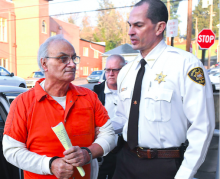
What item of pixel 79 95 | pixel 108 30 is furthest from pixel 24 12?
pixel 79 95

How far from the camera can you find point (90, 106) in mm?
2160

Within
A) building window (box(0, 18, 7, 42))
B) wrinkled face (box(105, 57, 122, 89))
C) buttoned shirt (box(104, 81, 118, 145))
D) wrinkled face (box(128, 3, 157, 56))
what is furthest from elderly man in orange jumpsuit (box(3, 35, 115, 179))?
building window (box(0, 18, 7, 42))

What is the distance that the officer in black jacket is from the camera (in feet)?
10.9

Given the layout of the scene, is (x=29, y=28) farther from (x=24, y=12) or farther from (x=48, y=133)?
(x=48, y=133)

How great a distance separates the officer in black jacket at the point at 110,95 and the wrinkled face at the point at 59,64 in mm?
1329

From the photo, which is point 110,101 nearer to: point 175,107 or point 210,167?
point 175,107

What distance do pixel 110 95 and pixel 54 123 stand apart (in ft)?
5.24

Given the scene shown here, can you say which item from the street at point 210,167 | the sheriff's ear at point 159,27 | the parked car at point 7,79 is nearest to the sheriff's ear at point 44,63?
the sheriff's ear at point 159,27

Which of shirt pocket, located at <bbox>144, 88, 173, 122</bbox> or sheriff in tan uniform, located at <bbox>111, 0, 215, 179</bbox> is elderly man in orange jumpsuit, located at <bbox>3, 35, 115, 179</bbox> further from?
shirt pocket, located at <bbox>144, 88, 173, 122</bbox>

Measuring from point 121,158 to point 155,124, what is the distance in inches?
20.2

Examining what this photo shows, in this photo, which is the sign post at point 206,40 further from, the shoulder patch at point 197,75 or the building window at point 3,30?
the building window at point 3,30

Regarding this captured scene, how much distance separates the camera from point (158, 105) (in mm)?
1978

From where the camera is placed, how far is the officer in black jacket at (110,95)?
3.33 metres

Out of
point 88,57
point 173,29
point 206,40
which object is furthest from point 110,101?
point 88,57
